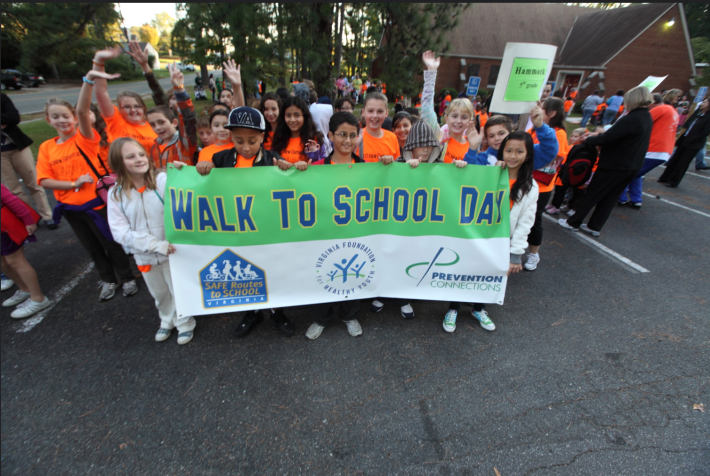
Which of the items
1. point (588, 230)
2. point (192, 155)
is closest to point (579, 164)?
point (588, 230)

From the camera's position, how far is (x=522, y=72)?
3.08 meters

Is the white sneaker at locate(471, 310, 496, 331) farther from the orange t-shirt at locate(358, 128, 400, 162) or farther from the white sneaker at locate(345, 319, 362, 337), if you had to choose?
the orange t-shirt at locate(358, 128, 400, 162)

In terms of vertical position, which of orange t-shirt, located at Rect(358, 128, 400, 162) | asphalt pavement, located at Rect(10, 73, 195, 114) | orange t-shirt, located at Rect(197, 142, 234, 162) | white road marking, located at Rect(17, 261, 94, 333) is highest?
orange t-shirt, located at Rect(358, 128, 400, 162)

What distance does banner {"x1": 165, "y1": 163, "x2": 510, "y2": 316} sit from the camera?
253cm

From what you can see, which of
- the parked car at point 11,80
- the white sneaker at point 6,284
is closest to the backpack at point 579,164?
the white sneaker at point 6,284

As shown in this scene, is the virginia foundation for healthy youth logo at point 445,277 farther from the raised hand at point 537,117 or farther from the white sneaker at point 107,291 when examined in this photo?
the white sneaker at point 107,291

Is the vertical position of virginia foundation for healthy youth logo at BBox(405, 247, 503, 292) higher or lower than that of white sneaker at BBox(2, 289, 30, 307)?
higher

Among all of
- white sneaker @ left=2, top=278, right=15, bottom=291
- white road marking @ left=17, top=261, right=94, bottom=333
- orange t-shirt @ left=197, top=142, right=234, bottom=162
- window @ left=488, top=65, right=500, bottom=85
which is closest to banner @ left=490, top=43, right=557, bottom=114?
orange t-shirt @ left=197, top=142, right=234, bottom=162

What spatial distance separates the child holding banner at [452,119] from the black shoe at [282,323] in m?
2.28

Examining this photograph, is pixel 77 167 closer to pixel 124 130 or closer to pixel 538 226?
pixel 124 130

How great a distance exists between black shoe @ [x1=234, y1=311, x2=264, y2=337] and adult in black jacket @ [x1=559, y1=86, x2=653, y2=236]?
5121 millimetres

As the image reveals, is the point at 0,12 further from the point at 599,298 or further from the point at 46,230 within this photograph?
the point at 599,298

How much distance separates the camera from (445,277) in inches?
114

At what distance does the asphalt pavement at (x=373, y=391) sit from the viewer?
6.55 feet
